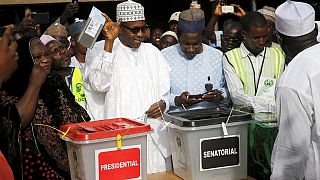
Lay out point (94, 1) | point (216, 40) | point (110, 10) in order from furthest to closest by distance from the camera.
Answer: point (110, 10) → point (94, 1) → point (216, 40)

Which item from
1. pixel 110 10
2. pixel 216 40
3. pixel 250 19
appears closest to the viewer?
pixel 250 19

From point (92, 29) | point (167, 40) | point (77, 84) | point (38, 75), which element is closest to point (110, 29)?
→ point (92, 29)

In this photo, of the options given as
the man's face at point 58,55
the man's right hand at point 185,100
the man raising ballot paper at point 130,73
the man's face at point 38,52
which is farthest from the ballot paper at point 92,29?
the man's right hand at point 185,100

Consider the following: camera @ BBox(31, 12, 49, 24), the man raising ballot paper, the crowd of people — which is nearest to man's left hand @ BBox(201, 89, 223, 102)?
the crowd of people

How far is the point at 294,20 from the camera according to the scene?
219cm

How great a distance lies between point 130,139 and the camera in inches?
98.3

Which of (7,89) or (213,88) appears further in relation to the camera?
(213,88)

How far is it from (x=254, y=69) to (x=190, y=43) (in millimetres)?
462

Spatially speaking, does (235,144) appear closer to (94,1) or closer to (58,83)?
(58,83)

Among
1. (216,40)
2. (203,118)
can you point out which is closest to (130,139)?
(203,118)

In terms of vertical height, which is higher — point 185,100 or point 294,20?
point 294,20

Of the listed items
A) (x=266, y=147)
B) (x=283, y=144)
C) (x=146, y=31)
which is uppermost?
(x=146, y=31)

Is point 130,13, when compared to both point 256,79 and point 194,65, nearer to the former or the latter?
point 194,65

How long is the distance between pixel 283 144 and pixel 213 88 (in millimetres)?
1466
